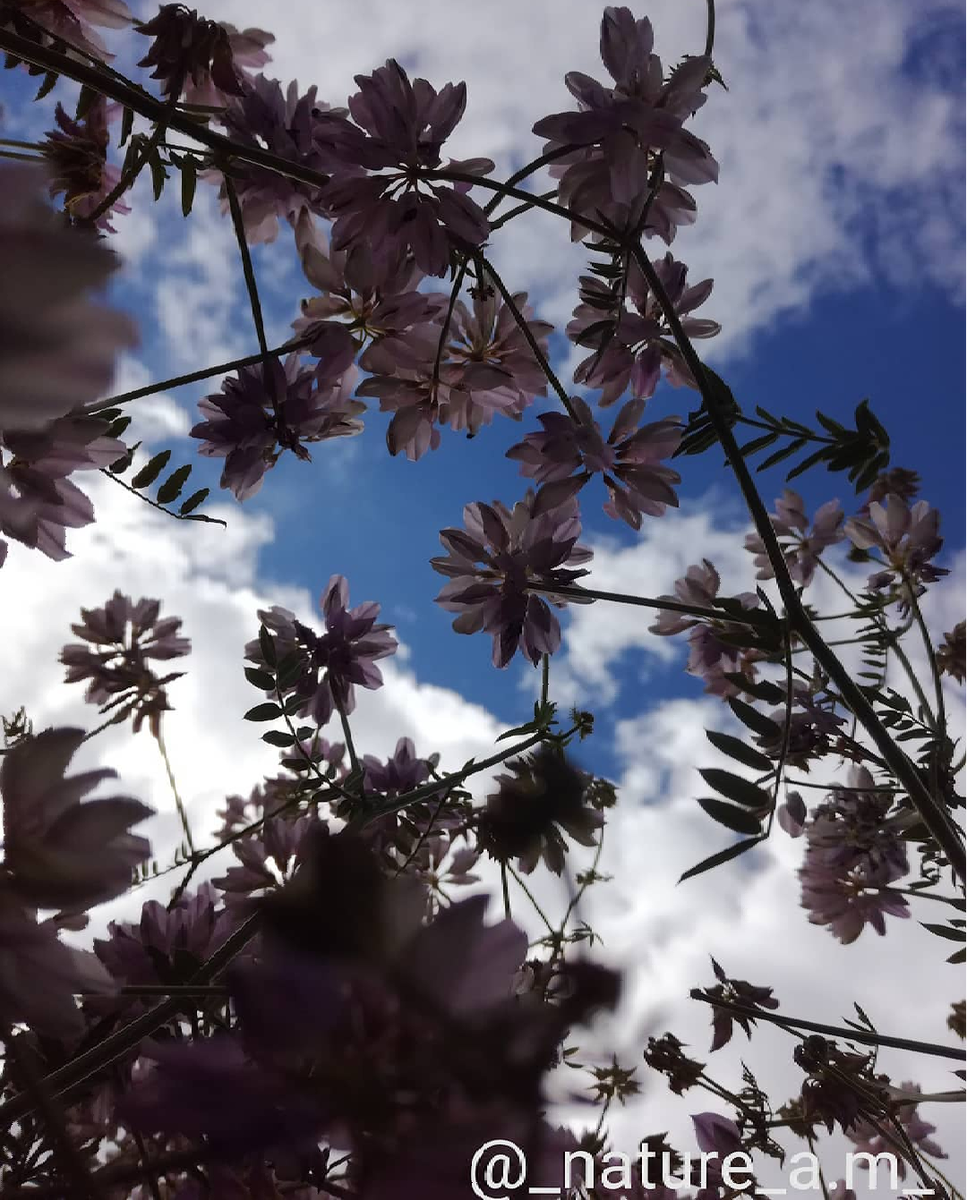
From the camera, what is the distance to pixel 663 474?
113 centimetres

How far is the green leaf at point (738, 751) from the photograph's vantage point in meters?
0.84

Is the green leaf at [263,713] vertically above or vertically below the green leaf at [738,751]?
above

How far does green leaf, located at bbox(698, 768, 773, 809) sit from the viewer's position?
0.82m

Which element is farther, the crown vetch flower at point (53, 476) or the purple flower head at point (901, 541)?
the purple flower head at point (901, 541)

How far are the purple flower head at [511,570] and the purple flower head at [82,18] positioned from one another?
0.70 m

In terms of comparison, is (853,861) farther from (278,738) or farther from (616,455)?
(278,738)

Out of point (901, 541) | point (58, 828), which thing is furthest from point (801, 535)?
point (58, 828)

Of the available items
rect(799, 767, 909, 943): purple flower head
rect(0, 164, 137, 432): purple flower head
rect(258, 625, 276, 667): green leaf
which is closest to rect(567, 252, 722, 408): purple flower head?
rect(258, 625, 276, 667): green leaf

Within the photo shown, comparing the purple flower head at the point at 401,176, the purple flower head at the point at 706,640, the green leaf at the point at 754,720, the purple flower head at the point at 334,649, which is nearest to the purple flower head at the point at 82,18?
the purple flower head at the point at 401,176

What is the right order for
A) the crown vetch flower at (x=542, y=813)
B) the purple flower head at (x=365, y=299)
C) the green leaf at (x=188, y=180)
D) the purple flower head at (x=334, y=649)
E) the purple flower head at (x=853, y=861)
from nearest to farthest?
the crown vetch flower at (x=542, y=813) → the green leaf at (x=188, y=180) → the purple flower head at (x=365, y=299) → the purple flower head at (x=334, y=649) → the purple flower head at (x=853, y=861)

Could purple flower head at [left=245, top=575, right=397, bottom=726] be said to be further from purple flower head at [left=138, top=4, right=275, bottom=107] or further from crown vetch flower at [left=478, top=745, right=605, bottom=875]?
crown vetch flower at [left=478, top=745, right=605, bottom=875]

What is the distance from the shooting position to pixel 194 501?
3.55ft

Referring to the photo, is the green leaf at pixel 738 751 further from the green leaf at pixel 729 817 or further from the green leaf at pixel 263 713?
the green leaf at pixel 263 713

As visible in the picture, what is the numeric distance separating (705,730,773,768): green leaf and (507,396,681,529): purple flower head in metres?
0.38
